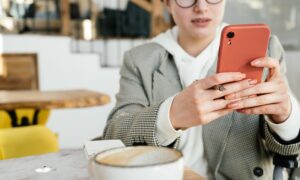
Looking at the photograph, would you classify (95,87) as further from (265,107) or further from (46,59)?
(265,107)

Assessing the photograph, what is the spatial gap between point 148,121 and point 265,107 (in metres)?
0.30

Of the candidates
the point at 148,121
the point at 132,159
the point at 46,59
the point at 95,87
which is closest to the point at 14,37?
the point at 46,59

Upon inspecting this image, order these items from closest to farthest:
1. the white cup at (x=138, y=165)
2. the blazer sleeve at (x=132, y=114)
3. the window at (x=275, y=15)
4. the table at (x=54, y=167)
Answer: the white cup at (x=138, y=165) → the table at (x=54, y=167) → the blazer sleeve at (x=132, y=114) → the window at (x=275, y=15)

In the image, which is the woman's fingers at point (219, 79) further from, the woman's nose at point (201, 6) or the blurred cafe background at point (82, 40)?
the blurred cafe background at point (82, 40)

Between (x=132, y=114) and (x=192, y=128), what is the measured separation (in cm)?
26

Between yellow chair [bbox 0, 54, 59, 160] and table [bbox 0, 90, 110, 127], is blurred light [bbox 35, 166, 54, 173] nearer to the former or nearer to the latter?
yellow chair [bbox 0, 54, 59, 160]

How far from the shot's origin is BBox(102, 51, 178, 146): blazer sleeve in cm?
102

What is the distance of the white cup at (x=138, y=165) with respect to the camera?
50 centimetres

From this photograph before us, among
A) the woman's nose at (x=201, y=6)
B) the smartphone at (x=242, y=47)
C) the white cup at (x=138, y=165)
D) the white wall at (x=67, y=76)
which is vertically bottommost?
the white wall at (x=67, y=76)

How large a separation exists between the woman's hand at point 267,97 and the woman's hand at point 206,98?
0.02 meters

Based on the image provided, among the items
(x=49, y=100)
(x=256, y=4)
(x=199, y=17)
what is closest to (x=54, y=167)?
(x=199, y=17)

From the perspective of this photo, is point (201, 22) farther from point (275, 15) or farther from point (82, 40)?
point (82, 40)

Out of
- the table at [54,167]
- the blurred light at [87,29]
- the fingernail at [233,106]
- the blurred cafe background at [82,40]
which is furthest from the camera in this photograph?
the blurred light at [87,29]

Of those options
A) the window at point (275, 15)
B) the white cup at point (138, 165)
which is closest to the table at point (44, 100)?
the white cup at point (138, 165)
